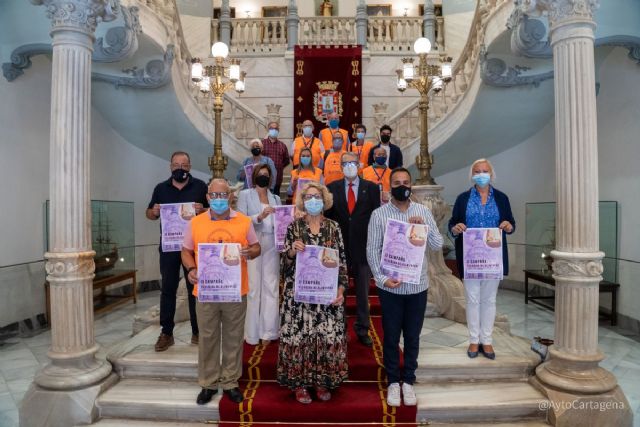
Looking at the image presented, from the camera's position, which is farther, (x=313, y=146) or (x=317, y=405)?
(x=313, y=146)

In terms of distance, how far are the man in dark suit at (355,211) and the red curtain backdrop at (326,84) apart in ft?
25.9

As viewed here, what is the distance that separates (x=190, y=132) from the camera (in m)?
8.45

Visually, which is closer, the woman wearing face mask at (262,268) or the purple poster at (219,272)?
the purple poster at (219,272)

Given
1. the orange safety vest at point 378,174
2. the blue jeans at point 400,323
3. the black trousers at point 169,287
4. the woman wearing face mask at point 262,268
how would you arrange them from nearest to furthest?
the blue jeans at point 400,323 < the woman wearing face mask at point 262,268 < the black trousers at point 169,287 < the orange safety vest at point 378,174

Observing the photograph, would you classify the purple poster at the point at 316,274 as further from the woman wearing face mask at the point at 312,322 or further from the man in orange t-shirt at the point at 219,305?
the man in orange t-shirt at the point at 219,305

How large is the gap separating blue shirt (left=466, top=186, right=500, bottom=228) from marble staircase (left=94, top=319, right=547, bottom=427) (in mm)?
1279

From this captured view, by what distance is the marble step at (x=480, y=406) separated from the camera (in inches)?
142

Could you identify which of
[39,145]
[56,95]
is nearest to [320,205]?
[56,95]

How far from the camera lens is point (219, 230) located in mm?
3328

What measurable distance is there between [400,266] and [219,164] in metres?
3.37

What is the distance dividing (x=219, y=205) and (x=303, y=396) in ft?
5.41

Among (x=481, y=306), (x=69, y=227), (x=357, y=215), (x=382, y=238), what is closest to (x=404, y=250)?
(x=382, y=238)

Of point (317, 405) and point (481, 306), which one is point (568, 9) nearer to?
point (481, 306)

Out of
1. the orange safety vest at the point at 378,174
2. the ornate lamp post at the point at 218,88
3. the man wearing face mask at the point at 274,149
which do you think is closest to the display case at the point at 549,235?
the orange safety vest at the point at 378,174
